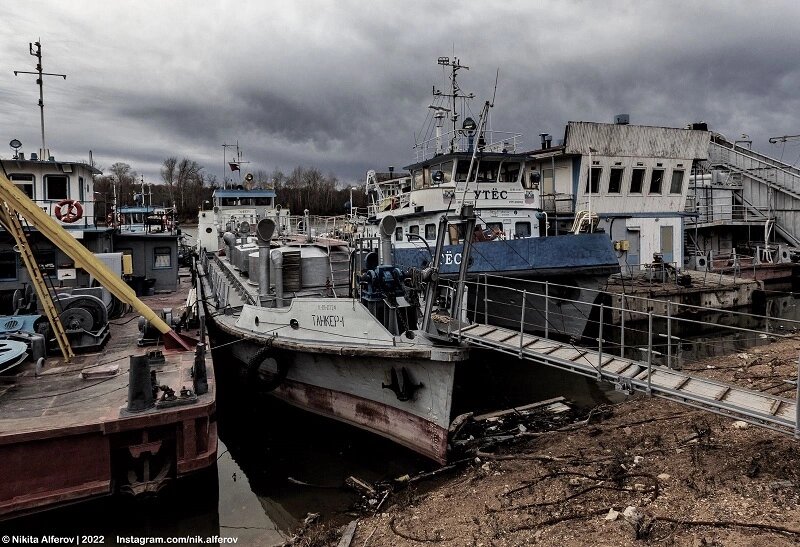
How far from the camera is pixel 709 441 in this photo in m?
7.62

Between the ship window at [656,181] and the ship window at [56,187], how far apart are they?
23.0 meters

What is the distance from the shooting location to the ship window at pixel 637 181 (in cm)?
2436

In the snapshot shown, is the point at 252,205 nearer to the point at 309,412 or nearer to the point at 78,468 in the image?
the point at 309,412

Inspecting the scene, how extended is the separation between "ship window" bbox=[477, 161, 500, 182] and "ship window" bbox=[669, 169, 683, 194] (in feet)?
39.3

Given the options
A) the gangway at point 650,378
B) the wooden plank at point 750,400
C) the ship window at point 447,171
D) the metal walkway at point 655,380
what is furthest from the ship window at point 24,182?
the wooden plank at point 750,400

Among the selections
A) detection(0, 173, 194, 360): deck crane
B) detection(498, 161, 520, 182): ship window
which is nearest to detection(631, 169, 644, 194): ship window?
detection(498, 161, 520, 182): ship window

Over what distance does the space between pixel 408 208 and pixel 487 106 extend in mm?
9764

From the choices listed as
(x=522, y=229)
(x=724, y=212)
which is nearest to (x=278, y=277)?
(x=522, y=229)

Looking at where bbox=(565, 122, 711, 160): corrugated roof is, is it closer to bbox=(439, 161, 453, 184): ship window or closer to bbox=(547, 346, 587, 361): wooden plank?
bbox=(439, 161, 453, 184): ship window

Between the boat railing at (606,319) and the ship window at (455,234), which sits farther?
the ship window at (455,234)

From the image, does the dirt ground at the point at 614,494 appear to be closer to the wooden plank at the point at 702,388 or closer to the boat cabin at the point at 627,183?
the wooden plank at the point at 702,388

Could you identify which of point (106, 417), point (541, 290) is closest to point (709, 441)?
point (541, 290)

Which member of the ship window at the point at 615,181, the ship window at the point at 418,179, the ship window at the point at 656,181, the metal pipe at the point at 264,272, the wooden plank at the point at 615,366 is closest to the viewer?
the wooden plank at the point at 615,366

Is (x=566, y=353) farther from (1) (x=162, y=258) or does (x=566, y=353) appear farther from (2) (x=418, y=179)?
(1) (x=162, y=258)
